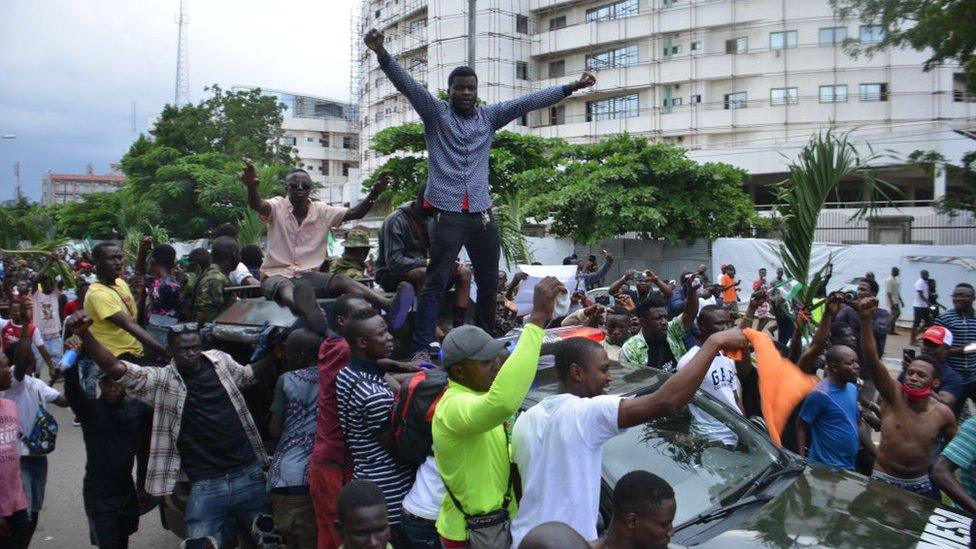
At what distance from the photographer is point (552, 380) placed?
4.30 metres

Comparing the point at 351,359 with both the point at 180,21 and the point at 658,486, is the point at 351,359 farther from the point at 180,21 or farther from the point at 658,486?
the point at 180,21

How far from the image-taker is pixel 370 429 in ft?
11.7

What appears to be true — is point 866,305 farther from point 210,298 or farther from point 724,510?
point 210,298

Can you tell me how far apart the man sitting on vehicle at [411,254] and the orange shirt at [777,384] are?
6.26ft

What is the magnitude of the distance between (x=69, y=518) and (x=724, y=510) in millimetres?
5622

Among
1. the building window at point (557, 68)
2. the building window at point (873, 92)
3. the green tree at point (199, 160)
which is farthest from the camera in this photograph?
the building window at point (557, 68)

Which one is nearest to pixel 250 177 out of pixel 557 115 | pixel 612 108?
pixel 612 108

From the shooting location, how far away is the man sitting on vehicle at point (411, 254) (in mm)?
5312

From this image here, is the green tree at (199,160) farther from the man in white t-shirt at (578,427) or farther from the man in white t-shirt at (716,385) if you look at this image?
the man in white t-shirt at (578,427)

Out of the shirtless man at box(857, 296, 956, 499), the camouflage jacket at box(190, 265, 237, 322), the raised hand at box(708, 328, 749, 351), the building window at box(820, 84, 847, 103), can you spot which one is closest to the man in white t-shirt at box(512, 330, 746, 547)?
the raised hand at box(708, 328, 749, 351)

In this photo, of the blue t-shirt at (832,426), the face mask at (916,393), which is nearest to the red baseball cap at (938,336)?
the face mask at (916,393)

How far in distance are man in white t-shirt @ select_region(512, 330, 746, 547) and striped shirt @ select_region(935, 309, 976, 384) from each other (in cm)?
533

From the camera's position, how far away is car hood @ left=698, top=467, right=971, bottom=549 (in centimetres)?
328

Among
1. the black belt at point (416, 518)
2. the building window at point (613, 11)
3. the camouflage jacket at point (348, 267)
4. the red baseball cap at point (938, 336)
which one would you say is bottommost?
the black belt at point (416, 518)
